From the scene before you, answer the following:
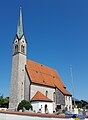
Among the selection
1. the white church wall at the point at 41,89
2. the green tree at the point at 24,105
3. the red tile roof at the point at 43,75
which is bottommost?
the green tree at the point at 24,105

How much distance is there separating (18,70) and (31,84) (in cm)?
437

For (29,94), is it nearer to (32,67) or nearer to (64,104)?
(32,67)

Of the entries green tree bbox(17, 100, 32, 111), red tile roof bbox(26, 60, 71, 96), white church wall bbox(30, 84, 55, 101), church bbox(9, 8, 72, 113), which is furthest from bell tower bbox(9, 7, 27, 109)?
white church wall bbox(30, 84, 55, 101)

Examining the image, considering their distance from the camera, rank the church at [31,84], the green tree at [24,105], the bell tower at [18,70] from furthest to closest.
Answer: the bell tower at [18,70] → the church at [31,84] → the green tree at [24,105]

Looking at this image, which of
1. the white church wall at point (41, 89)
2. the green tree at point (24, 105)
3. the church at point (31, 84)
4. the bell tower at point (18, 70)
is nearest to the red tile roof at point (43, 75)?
the church at point (31, 84)

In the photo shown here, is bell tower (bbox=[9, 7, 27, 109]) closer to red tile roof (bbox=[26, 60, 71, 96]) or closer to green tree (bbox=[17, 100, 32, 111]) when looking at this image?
red tile roof (bbox=[26, 60, 71, 96])

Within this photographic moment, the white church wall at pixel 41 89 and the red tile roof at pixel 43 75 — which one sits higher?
the red tile roof at pixel 43 75

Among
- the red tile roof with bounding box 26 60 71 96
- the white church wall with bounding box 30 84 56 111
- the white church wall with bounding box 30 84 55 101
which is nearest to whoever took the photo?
the white church wall with bounding box 30 84 56 111

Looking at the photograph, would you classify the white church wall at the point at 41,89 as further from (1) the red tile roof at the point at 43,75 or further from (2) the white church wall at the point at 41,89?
(1) the red tile roof at the point at 43,75

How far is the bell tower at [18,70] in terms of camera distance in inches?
1667

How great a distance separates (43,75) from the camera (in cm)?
Answer: 5078

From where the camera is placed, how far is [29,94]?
42375 millimetres

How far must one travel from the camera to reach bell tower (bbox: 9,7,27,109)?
139 feet

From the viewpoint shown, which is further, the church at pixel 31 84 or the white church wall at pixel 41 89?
the white church wall at pixel 41 89
